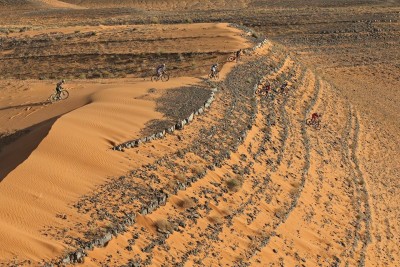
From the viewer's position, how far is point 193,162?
18422 millimetres

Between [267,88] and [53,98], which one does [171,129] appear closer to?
[53,98]

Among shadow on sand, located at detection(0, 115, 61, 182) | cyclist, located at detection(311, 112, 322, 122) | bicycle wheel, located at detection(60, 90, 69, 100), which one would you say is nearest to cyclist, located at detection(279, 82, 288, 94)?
cyclist, located at detection(311, 112, 322, 122)

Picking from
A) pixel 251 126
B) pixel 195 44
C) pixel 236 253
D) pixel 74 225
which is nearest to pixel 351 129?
pixel 251 126

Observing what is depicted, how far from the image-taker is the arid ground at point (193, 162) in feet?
46.3

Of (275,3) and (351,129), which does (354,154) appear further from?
(275,3)

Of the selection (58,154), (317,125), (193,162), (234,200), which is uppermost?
(58,154)

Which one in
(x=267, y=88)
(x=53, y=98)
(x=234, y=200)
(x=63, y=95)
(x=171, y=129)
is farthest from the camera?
(x=267, y=88)

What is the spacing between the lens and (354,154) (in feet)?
84.3

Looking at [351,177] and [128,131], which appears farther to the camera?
[351,177]

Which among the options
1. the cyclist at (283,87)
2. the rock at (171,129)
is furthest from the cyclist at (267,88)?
the rock at (171,129)

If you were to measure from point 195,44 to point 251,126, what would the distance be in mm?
16318

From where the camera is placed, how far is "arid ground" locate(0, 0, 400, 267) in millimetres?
14109

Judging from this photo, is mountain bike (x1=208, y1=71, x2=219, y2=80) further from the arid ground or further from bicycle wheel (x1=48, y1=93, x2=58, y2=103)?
bicycle wheel (x1=48, y1=93, x2=58, y2=103)

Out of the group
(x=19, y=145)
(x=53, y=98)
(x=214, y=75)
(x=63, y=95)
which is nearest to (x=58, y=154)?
(x=19, y=145)
